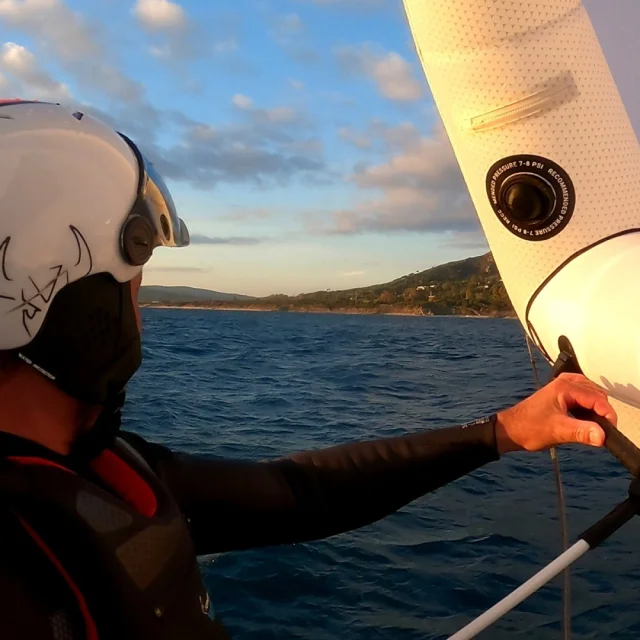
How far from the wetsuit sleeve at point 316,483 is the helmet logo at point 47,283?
2.47 feet

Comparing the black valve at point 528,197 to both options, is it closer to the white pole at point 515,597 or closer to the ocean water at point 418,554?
the white pole at point 515,597

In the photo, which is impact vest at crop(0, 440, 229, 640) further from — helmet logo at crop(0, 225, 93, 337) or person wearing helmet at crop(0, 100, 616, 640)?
helmet logo at crop(0, 225, 93, 337)

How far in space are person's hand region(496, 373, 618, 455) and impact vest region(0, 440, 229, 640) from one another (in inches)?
43.6

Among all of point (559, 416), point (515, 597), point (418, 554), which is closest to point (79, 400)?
point (515, 597)

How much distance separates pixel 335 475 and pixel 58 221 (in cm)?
125

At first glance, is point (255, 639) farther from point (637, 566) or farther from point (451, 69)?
point (451, 69)

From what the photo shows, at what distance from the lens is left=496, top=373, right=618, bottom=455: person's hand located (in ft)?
6.29

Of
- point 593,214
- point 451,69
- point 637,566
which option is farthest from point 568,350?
point 637,566

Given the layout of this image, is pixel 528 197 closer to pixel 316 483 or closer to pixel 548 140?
pixel 548 140

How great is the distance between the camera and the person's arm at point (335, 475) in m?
2.05

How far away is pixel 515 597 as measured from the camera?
68.8 inches

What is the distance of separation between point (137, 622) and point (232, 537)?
0.78 m

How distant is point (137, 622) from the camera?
1.36 metres

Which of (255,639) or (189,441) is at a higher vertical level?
(189,441)
